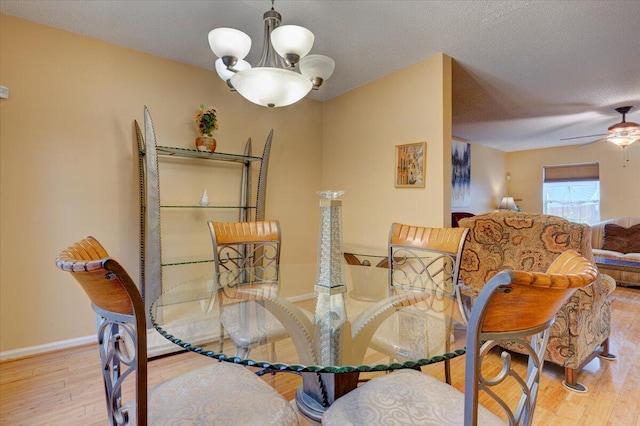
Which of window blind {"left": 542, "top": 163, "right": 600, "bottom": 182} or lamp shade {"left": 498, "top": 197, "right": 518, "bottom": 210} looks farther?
lamp shade {"left": 498, "top": 197, "right": 518, "bottom": 210}

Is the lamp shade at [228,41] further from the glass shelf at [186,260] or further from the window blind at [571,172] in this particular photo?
the window blind at [571,172]

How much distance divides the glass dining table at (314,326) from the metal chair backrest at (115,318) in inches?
7.1

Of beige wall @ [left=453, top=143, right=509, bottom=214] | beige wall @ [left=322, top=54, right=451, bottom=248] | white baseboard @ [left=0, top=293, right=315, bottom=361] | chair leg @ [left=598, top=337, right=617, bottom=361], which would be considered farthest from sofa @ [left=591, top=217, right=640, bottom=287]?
white baseboard @ [left=0, top=293, right=315, bottom=361]

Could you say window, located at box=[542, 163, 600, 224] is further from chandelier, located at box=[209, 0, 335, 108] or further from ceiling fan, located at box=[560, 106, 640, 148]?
chandelier, located at box=[209, 0, 335, 108]

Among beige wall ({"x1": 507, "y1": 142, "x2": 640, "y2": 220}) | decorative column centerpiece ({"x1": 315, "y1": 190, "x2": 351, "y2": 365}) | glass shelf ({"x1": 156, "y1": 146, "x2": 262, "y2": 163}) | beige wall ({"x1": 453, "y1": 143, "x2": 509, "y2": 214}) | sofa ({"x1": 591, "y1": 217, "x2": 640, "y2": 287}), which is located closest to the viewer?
decorative column centerpiece ({"x1": 315, "y1": 190, "x2": 351, "y2": 365})

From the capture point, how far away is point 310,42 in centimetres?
171

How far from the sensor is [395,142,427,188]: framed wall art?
9.67 feet

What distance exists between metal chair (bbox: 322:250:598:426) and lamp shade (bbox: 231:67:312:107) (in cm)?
134

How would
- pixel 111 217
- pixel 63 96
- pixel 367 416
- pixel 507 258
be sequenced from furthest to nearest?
pixel 111 217 < pixel 63 96 < pixel 507 258 < pixel 367 416

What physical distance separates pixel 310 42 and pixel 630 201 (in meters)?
6.99

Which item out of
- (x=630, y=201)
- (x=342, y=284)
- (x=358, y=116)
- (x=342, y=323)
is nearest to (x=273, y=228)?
(x=342, y=284)

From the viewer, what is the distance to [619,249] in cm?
510

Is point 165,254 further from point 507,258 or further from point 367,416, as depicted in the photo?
point 507,258

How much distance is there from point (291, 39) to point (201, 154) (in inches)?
67.2
